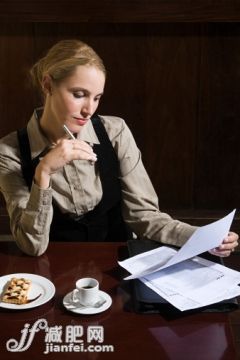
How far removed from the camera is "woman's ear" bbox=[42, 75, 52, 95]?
5.46 feet

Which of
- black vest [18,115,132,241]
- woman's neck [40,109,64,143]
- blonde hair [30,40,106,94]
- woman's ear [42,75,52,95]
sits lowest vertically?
black vest [18,115,132,241]

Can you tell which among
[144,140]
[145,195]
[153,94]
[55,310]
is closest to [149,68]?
[153,94]

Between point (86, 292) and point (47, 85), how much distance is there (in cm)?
69

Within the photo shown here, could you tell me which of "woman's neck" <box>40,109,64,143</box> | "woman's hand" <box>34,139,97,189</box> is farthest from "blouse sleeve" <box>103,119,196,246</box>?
"woman's hand" <box>34,139,97,189</box>

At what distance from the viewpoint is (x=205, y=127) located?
3121 millimetres

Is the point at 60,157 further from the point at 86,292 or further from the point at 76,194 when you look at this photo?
the point at 86,292

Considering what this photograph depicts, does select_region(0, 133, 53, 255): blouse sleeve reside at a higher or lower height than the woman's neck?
lower

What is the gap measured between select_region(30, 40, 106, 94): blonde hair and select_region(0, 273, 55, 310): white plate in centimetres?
57

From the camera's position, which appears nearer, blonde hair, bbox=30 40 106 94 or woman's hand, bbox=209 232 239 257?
woman's hand, bbox=209 232 239 257

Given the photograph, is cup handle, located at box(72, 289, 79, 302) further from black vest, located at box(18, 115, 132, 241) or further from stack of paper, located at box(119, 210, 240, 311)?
→ black vest, located at box(18, 115, 132, 241)

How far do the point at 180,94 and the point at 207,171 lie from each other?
0.46 metres

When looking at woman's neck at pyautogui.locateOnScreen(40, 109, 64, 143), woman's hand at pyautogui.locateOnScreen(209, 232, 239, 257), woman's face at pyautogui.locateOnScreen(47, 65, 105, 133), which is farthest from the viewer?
woman's neck at pyautogui.locateOnScreen(40, 109, 64, 143)

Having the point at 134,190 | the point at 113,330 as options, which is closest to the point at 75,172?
the point at 134,190

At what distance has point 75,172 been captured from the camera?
→ 5.78ft
